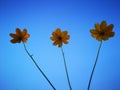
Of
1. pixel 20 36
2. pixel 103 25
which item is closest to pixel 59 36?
pixel 20 36

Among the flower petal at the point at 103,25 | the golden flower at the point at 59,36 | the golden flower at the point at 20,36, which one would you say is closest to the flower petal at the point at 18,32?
the golden flower at the point at 20,36

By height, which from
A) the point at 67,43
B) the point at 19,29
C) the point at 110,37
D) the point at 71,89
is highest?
the point at 19,29

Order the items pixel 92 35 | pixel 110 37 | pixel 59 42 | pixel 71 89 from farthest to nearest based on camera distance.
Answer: pixel 59 42
pixel 92 35
pixel 110 37
pixel 71 89

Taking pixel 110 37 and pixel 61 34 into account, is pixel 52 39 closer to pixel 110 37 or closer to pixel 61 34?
pixel 61 34

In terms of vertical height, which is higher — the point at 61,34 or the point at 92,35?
the point at 61,34

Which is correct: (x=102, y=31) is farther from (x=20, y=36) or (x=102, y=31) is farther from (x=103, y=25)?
(x=20, y=36)

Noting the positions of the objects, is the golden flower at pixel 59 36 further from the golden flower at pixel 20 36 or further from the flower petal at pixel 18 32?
the flower petal at pixel 18 32

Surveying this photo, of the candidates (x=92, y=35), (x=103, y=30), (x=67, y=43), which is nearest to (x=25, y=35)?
(x=67, y=43)

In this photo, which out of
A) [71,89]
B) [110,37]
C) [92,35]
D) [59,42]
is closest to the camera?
[71,89]
